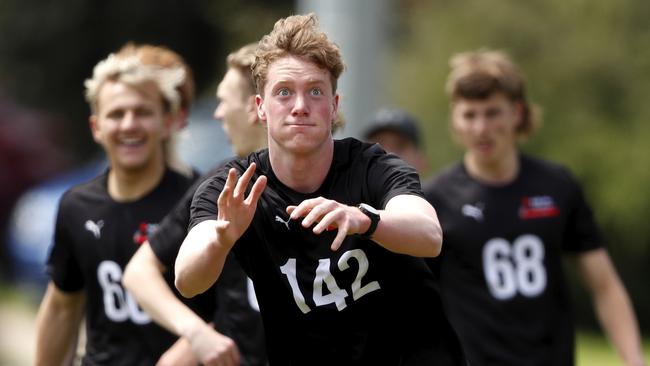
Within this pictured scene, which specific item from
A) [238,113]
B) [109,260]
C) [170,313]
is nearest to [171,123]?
[238,113]

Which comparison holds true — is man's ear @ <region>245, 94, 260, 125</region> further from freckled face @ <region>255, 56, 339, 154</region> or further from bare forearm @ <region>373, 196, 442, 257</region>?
bare forearm @ <region>373, 196, 442, 257</region>

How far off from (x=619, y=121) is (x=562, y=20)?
1398 mm

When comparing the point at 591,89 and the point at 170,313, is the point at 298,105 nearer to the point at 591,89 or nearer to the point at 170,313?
the point at 170,313

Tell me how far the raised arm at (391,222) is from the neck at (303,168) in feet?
1.11

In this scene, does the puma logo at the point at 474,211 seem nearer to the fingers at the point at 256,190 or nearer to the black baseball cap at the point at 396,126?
the black baseball cap at the point at 396,126

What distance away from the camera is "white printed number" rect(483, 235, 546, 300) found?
280 inches

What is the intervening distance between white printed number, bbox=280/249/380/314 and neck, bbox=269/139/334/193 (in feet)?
0.89

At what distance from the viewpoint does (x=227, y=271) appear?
21.1 ft

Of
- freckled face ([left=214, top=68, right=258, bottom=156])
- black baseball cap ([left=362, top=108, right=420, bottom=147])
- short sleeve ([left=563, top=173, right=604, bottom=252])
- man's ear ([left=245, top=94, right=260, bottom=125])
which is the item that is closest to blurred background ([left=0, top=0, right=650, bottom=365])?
black baseball cap ([left=362, top=108, right=420, bottom=147])

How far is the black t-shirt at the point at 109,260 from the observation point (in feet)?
20.4

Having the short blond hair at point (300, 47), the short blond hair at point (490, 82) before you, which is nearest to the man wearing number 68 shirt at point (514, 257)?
the short blond hair at point (490, 82)

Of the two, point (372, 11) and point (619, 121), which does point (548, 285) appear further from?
point (619, 121)

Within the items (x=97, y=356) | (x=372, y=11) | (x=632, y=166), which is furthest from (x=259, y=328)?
(x=632, y=166)

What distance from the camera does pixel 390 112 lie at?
844cm
